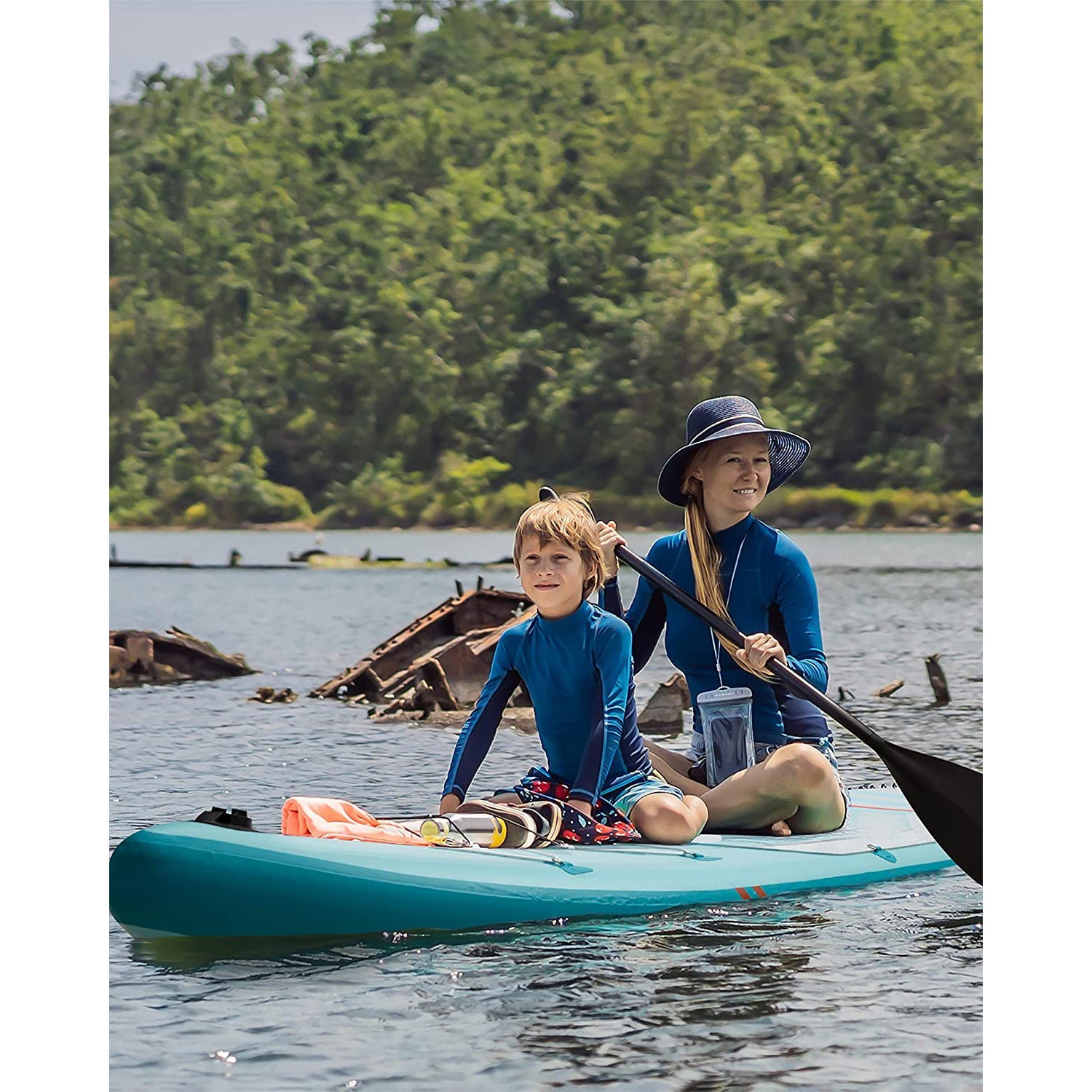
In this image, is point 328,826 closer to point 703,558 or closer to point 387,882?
point 387,882

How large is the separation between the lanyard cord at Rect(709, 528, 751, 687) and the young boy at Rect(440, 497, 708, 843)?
424mm

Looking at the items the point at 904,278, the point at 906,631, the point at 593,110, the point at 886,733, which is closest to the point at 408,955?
the point at 886,733

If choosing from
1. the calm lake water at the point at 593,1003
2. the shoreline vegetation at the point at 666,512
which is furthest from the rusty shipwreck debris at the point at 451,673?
the shoreline vegetation at the point at 666,512

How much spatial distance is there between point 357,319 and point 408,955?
5205 cm

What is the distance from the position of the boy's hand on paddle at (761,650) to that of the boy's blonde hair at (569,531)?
53 cm

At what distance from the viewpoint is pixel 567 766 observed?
5336mm

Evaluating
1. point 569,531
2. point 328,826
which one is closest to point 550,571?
point 569,531

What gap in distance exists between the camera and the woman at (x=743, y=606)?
5.62m

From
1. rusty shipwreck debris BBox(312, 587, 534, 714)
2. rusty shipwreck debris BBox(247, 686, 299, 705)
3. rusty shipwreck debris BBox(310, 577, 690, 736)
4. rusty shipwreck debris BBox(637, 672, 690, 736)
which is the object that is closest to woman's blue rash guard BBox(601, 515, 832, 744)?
rusty shipwreck debris BBox(310, 577, 690, 736)

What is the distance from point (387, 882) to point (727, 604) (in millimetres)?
1439

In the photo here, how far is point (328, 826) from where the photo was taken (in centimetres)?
524

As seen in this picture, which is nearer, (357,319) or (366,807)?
(366,807)
